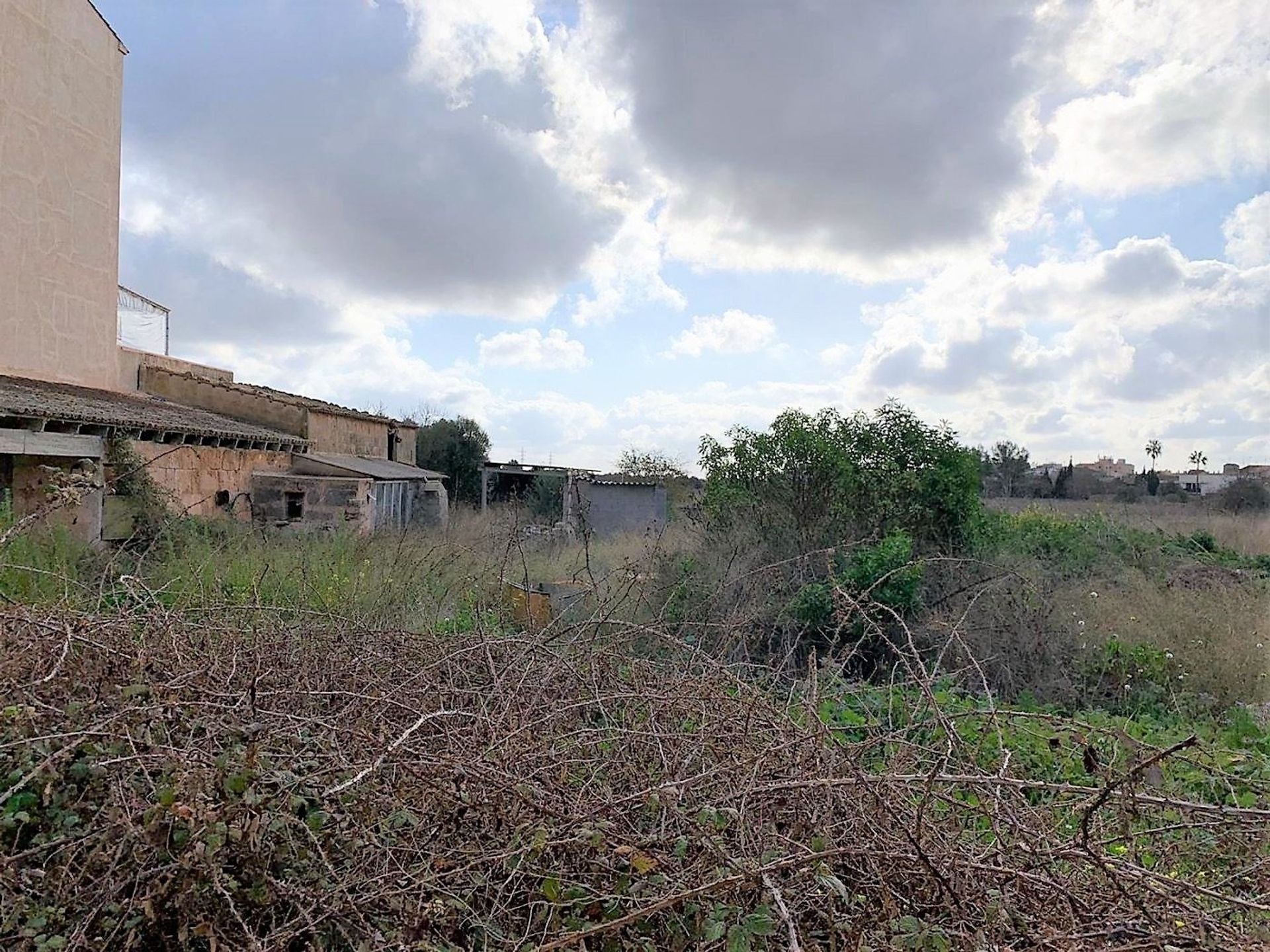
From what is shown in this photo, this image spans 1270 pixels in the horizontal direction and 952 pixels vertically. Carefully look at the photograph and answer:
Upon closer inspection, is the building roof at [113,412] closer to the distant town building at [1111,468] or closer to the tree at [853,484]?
the tree at [853,484]

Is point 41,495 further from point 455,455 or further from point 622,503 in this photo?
point 455,455

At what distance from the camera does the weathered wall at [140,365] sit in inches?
570

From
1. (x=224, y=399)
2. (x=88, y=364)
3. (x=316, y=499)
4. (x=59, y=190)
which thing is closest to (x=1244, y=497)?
(x=316, y=499)

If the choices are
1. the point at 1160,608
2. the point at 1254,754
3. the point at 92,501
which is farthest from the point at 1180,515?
the point at 92,501

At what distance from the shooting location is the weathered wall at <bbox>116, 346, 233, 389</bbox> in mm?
14477

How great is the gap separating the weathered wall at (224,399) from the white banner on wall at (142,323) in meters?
0.76

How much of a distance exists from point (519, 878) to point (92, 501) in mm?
10588

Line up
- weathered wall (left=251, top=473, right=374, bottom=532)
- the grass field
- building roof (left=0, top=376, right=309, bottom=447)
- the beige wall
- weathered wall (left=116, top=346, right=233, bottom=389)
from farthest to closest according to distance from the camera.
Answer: weathered wall (left=116, top=346, right=233, bottom=389), weathered wall (left=251, top=473, right=374, bottom=532), the beige wall, building roof (left=0, top=376, right=309, bottom=447), the grass field

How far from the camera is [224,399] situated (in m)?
15.7

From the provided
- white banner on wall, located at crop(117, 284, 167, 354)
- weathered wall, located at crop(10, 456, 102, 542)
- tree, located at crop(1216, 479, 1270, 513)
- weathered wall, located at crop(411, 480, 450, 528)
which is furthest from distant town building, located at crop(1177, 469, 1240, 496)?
white banner on wall, located at crop(117, 284, 167, 354)

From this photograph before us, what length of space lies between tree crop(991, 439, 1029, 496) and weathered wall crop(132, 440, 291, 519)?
79.2ft

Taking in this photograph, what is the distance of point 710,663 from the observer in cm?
269

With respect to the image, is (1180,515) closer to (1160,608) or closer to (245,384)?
(1160,608)

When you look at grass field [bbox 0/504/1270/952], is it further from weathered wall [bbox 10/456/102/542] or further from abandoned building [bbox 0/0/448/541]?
abandoned building [bbox 0/0/448/541]
